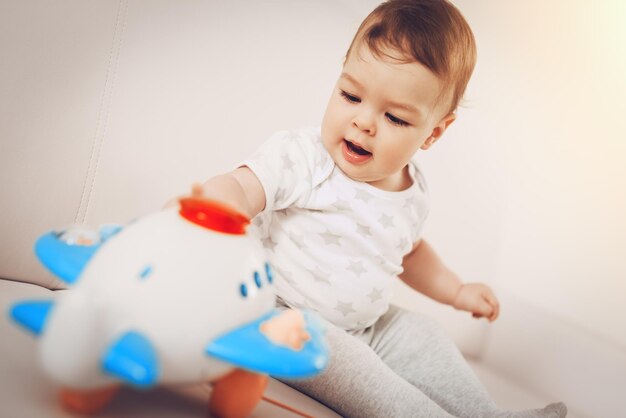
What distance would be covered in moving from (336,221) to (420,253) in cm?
27

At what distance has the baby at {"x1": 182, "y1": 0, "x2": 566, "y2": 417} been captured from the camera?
81cm

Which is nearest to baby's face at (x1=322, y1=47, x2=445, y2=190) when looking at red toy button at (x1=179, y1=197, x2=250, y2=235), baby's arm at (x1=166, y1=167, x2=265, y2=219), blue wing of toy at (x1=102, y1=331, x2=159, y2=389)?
baby's arm at (x1=166, y1=167, x2=265, y2=219)

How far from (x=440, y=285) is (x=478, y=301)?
7cm

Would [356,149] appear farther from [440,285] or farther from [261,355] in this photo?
[261,355]

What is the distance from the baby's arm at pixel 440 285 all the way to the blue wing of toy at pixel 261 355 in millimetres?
678

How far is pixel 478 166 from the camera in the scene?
133 cm

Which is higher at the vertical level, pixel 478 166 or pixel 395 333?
pixel 478 166

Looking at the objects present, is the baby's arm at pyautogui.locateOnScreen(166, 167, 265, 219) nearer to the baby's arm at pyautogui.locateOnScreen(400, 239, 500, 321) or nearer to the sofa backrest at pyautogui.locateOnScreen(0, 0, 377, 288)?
the sofa backrest at pyautogui.locateOnScreen(0, 0, 377, 288)

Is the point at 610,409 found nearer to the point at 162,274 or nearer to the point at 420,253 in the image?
the point at 420,253

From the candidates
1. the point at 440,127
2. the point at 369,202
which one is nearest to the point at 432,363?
the point at 369,202

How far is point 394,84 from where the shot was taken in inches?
33.2

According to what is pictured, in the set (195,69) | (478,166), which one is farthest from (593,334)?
(195,69)

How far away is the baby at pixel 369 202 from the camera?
0.81 metres

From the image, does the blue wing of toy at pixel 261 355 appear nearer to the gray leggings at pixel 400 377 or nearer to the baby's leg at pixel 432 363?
the gray leggings at pixel 400 377
